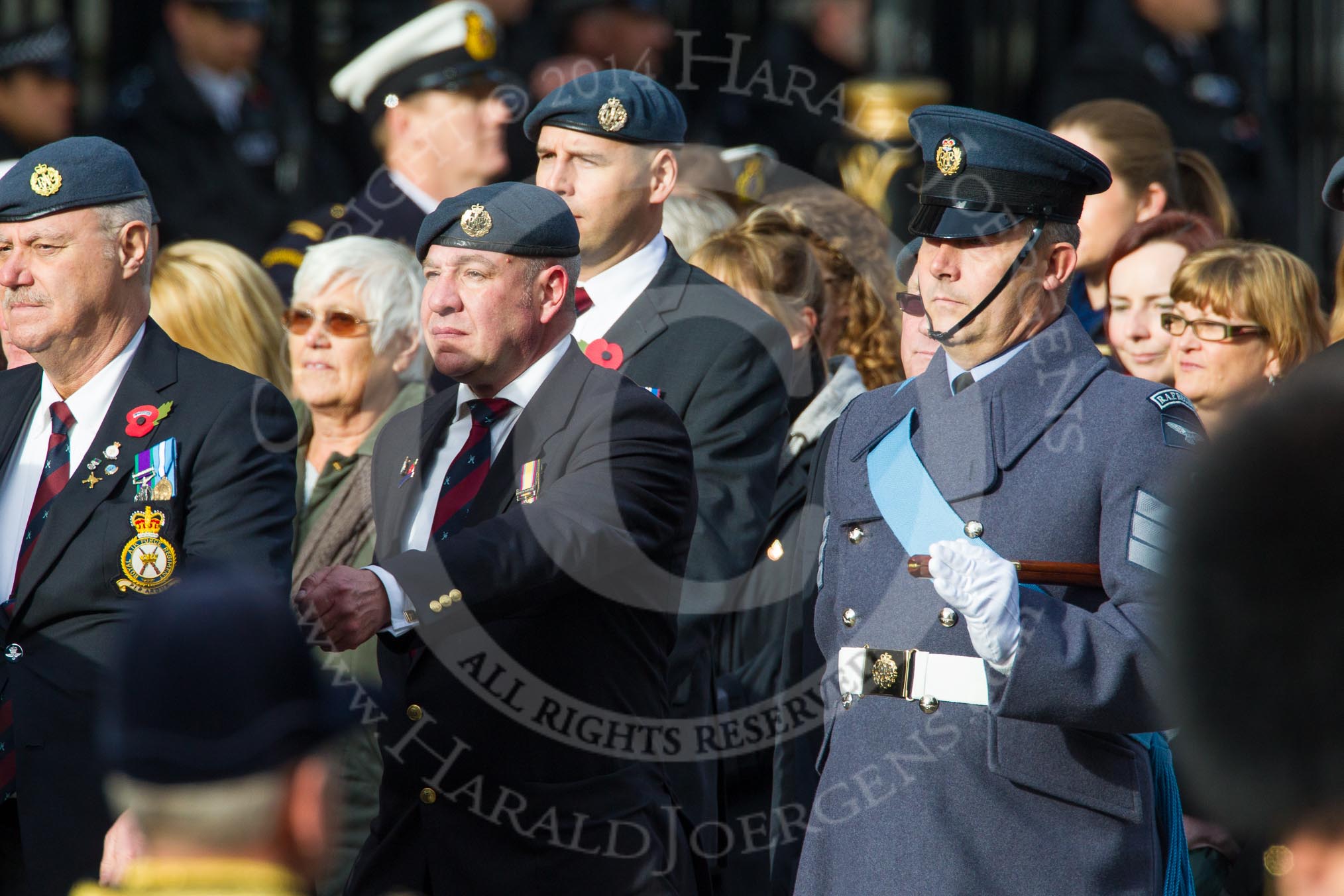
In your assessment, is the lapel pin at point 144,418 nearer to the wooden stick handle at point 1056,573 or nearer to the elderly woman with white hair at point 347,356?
the elderly woman with white hair at point 347,356

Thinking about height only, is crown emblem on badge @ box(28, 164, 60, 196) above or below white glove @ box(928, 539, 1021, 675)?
above

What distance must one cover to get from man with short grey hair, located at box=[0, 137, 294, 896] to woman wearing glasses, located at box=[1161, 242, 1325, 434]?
7.41 ft

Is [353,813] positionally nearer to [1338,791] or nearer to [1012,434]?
[1012,434]

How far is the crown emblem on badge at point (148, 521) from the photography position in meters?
3.91

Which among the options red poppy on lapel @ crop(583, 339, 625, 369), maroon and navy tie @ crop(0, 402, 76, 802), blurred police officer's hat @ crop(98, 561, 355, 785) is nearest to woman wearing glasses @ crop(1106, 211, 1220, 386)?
red poppy on lapel @ crop(583, 339, 625, 369)

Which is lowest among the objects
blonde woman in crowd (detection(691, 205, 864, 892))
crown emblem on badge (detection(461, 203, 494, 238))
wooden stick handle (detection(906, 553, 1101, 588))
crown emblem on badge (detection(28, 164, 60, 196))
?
blonde woman in crowd (detection(691, 205, 864, 892))

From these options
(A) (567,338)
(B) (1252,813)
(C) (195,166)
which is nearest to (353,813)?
(A) (567,338)

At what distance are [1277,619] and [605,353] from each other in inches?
119

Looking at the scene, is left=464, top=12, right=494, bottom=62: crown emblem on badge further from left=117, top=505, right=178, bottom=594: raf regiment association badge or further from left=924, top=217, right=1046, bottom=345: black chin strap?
left=924, top=217, right=1046, bottom=345: black chin strap

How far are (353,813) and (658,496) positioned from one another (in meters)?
1.43

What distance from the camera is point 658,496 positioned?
3.66 metres

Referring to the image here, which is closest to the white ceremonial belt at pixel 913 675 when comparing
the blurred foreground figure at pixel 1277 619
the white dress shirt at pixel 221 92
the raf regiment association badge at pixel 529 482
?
the raf regiment association badge at pixel 529 482

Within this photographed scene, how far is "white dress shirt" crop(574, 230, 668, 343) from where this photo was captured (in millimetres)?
4691

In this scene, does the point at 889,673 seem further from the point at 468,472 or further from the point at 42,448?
the point at 42,448
